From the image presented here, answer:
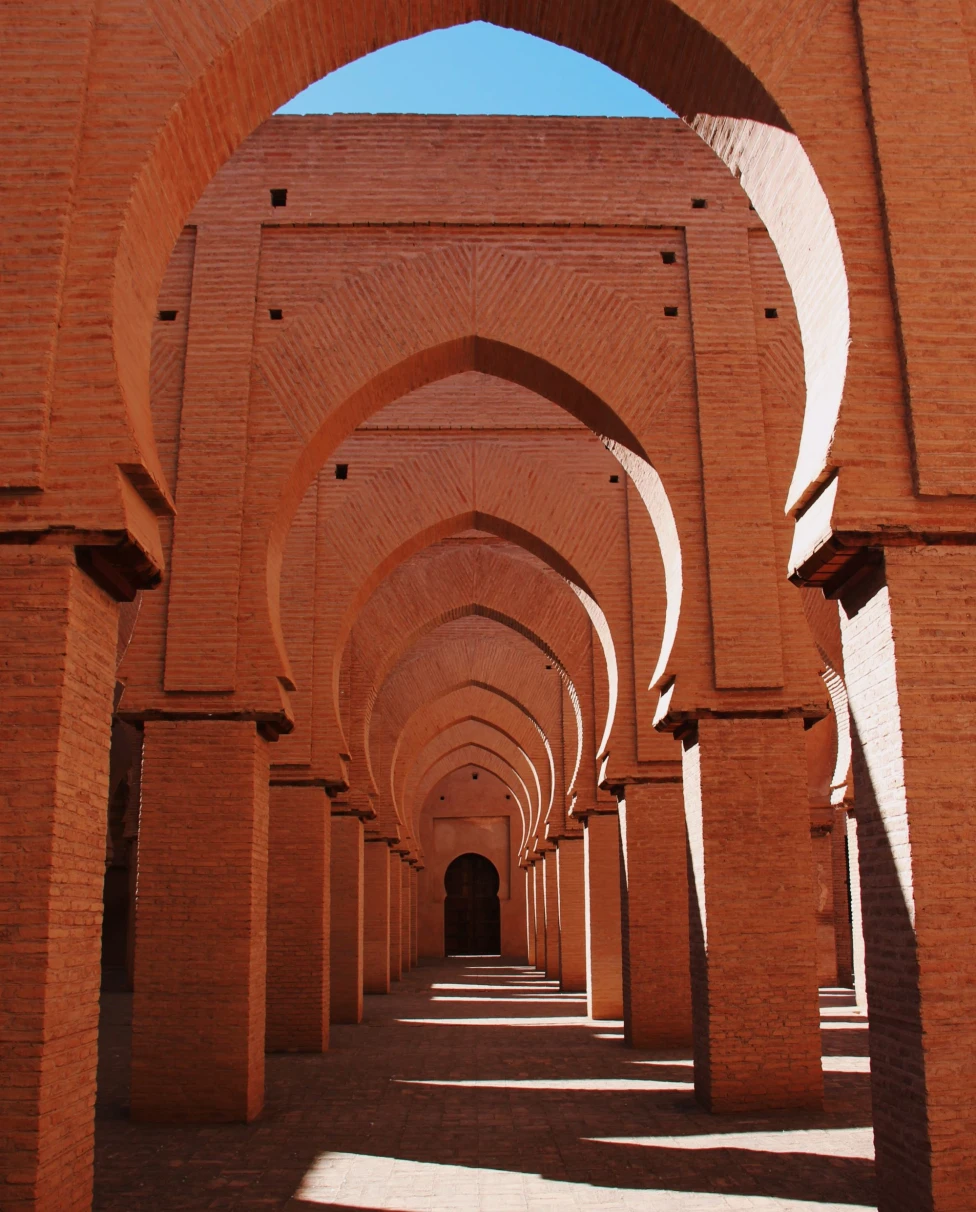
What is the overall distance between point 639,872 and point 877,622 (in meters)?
7.18

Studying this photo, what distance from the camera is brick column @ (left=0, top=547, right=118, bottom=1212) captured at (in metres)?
4.38

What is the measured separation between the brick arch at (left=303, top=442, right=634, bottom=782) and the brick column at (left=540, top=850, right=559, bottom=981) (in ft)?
32.9

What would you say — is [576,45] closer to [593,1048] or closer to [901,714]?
[901,714]

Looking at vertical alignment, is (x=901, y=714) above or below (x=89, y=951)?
above

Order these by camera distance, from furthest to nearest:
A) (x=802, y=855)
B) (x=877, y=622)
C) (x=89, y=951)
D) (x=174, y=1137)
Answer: (x=802, y=855), (x=174, y=1137), (x=877, y=622), (x=89, y=951)

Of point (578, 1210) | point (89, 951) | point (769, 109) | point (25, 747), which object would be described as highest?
point (769, 109)

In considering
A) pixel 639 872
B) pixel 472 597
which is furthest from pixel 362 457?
pixel 639 872

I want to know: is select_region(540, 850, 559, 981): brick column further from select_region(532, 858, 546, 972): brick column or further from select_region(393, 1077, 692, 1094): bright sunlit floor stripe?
select_region(393, 1077, 692, 1094): bright sunlit floor stripe

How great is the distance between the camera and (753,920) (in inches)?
340

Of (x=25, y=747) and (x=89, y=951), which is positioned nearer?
(x=25, y=747)

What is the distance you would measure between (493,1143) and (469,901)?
94.4 ft

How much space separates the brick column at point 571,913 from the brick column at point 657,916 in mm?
7643

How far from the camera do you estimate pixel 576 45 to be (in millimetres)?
6543

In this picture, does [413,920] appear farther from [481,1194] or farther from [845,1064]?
[481,1194]
